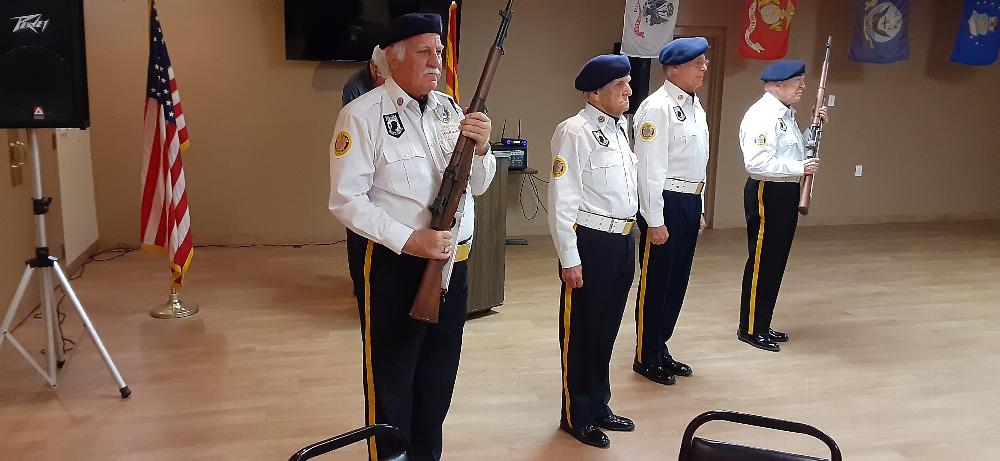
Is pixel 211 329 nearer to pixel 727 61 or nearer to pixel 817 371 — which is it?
pixel 817 371

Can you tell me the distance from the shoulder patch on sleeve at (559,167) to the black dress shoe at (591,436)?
107cm

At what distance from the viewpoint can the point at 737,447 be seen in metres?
1.85

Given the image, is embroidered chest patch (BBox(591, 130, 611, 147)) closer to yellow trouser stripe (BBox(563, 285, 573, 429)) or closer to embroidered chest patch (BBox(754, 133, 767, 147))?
yellow trouser stripe (BBox(563, 285, 573, 429))

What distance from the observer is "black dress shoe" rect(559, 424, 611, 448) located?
3281mm

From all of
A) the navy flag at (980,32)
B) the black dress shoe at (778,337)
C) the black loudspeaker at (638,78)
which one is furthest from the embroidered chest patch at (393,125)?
the navy flag at (980,32)

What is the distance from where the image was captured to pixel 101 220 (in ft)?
21.8

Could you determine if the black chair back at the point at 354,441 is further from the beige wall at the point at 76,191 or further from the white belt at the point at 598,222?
the beige wall at the point at 76,191

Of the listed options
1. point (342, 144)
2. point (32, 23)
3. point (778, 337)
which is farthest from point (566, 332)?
point (32, 23)

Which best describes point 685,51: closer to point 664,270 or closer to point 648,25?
point 664,270

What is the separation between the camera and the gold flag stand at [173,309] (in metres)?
4.91

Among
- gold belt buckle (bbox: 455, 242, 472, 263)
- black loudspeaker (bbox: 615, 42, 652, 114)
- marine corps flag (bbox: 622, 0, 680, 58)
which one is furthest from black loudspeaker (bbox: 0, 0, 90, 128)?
black loudspeaker (bbox: 615, 42, 652, 114)

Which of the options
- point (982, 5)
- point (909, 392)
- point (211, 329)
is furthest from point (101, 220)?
point (982, 5)

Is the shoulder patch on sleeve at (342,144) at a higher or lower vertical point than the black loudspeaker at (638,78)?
lower

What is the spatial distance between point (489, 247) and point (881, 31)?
5294 mm
